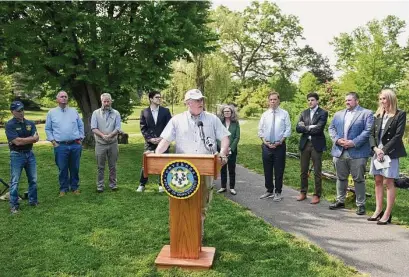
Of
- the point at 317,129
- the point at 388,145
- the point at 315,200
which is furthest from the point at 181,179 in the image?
the point at 315,200

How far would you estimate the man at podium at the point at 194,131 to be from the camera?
4.45m

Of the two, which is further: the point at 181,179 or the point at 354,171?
the point at 354,171

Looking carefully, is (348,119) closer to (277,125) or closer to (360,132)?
(360,132)

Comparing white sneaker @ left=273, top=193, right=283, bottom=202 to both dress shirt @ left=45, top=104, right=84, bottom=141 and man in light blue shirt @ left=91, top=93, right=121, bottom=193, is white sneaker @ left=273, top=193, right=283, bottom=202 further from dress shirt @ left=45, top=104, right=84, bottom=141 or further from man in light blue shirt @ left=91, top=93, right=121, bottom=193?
dress shirt @ left=45, top=104, right=84, bottom=141

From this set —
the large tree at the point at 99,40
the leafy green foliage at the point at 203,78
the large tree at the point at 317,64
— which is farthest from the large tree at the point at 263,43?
the large tree at the point at 99,40

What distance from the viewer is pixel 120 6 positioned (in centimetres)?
1406

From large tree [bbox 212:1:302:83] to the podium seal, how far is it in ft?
139

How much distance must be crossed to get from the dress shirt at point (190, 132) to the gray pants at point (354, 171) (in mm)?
→ 3003

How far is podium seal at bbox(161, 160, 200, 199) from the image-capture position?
4.01m

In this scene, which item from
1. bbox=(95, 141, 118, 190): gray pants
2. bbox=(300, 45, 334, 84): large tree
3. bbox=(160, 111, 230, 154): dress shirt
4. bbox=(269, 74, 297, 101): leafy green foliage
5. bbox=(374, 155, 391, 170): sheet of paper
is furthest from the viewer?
bbox=(300, 45, 334, 84): large tree

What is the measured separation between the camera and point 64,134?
7316 mm

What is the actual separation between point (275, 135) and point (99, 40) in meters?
8.20

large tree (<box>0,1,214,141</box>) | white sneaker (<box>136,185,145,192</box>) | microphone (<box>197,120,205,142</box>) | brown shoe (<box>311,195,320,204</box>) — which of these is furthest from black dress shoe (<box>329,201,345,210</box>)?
large tree (<box>0,1,214,141</box>)

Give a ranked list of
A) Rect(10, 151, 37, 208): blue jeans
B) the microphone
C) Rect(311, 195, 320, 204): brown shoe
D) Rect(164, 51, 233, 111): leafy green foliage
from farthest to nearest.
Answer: Rect(164, 51, 233, 111): leafy green foliage → Rect(311, 195, 320, 204): brown shoe → Rect(10, 151, 37, 208): blue jeans → the microphone
